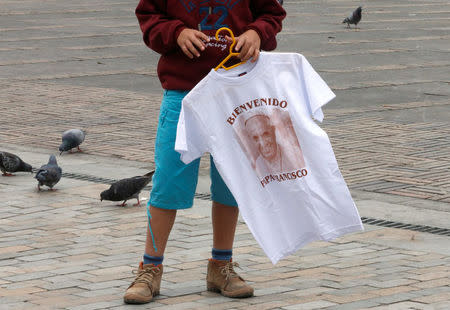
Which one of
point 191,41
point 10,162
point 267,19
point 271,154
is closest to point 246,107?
point 271,154

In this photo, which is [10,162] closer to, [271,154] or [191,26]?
[191,26]

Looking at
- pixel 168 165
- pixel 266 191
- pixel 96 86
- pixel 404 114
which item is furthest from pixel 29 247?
pixel 96 86

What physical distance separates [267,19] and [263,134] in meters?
0.64

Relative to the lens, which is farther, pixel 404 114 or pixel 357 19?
pixel 357 19

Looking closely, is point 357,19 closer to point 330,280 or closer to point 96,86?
point 96,86

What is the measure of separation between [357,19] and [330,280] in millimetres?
16574

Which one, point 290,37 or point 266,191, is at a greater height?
point 266,191

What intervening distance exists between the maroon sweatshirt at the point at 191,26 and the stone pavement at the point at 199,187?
113cm

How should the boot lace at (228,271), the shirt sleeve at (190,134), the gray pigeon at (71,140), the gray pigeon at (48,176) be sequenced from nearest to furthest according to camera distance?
the shirt sleeve at (190,134) < the boot lace at (228,271) < the gray pigeon at (48,176) < the gray pigeon at (71,140)

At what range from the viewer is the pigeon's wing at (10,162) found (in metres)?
8.27

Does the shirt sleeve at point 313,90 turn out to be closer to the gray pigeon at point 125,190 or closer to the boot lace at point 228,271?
the boot lace at point 228,271

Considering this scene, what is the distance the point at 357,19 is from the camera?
21516 mm

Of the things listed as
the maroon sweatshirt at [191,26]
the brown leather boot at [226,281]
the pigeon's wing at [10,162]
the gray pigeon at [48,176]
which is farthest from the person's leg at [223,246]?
the pigeon's wing at [10,162]

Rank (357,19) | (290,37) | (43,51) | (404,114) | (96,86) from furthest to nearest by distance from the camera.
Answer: (357,19) → (290,37) → (43,51) → (96,86) → (404,114)
